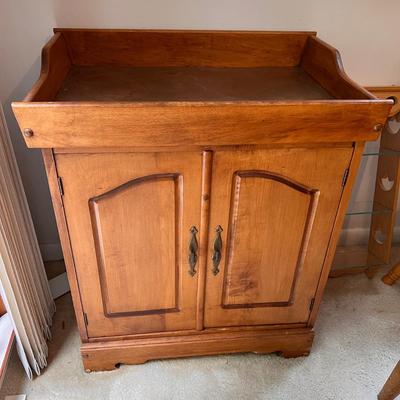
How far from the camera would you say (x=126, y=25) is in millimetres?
1198

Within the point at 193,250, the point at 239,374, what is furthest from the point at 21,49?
the point at 239,374

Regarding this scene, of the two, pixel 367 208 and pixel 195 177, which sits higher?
pixel 195 177

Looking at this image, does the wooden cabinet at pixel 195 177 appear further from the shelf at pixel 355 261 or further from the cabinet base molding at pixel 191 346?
the shelf at pixel 355 261

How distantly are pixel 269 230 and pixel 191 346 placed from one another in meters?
0.48

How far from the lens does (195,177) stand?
934mm

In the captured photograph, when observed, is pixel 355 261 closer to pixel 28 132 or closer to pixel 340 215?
pixel 340 215

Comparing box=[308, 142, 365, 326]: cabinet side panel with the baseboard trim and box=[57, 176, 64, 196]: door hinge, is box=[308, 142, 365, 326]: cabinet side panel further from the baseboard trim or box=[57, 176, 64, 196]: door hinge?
the baseboard trim

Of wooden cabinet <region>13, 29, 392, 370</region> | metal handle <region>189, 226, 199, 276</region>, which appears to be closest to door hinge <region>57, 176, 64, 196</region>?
wooden cabinet <region>13, 29, 392, 370</region>

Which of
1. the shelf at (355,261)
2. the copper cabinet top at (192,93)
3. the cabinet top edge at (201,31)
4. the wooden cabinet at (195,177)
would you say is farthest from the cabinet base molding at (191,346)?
the cabinet top edge at (201,31)

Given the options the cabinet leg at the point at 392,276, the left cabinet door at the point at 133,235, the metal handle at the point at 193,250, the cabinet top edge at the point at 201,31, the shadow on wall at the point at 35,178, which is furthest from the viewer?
the cabinet leg at the point at 392,276

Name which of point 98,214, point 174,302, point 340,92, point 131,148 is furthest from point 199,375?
point 340,92

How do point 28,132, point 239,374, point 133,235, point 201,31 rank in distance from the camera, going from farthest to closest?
point 239,374, point 201,31, point 133,235, point 28,132

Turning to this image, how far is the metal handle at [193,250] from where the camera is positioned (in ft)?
3.36

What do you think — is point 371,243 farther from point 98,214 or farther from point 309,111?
point 98,214
